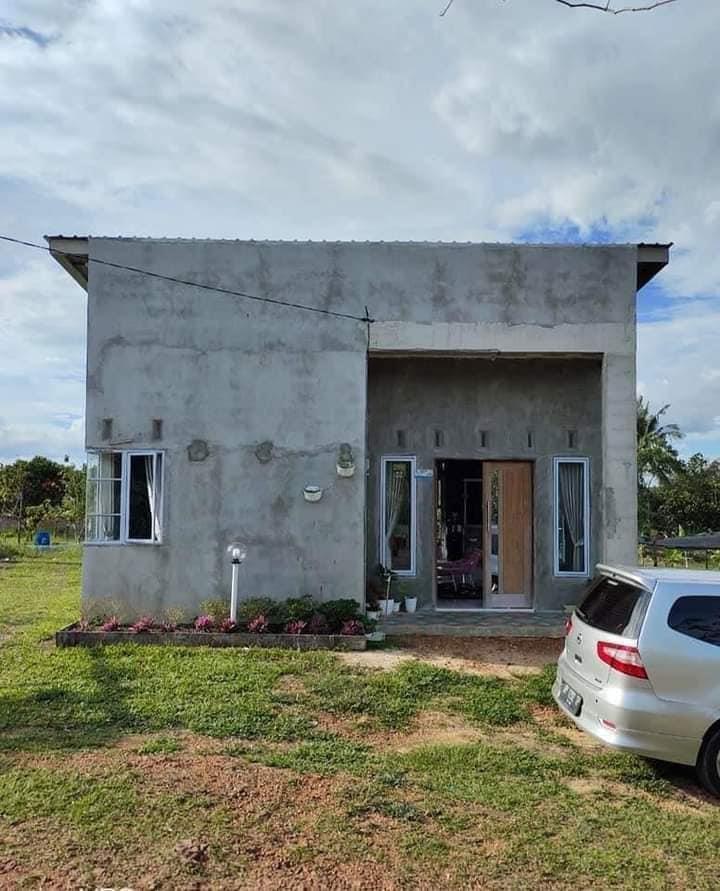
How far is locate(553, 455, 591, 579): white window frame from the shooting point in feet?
40.1

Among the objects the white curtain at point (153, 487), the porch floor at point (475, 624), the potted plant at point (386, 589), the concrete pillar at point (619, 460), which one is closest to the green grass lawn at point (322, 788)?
the porch floor at point (475, 624)

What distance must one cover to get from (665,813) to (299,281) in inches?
321

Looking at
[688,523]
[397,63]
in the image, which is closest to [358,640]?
[397,63]

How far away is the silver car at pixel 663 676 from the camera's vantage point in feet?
17.5

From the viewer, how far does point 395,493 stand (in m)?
12.7

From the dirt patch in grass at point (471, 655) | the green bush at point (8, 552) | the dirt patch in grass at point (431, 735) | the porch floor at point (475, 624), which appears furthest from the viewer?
the green bush at point (8, 552)

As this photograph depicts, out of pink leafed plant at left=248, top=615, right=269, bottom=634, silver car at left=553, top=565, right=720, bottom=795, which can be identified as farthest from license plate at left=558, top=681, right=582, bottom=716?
pink leafed plant at left=248, top=615, right=269, bottom=634

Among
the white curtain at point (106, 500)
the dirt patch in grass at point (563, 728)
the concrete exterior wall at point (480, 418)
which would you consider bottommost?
the dirt patch in grass at point (563, 728)

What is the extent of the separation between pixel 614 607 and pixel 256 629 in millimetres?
5379

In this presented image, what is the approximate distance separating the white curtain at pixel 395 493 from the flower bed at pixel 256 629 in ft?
7.91

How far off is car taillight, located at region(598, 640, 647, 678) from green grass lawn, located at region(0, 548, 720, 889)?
0.88m

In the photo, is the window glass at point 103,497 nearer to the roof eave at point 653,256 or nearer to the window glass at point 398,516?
the window glass at point 398,516

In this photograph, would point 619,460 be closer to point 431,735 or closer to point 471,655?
point 471,655

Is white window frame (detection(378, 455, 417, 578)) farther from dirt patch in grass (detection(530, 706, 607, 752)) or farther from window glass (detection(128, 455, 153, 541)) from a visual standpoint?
dirt patch in grass (detection(530, 706, 607, 752))
